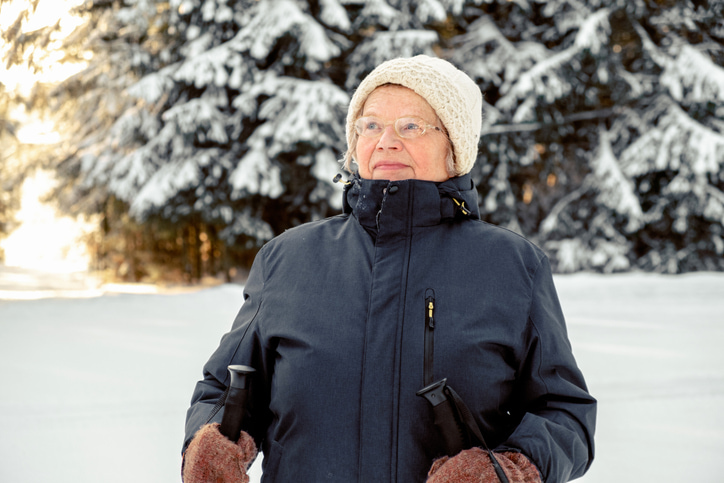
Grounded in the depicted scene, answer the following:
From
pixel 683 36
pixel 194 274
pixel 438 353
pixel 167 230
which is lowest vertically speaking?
pixel 194 274

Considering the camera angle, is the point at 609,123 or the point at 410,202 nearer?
the point at 410,202

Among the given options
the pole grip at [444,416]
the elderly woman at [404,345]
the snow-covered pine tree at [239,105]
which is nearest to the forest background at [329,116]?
the snow-covered pine tree at [239,105]

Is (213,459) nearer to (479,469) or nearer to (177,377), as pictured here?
(479,469)

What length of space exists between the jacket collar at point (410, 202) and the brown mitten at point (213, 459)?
59 cm

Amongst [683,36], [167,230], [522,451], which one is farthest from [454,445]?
[683,36]

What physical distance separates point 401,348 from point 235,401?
0.39 metres

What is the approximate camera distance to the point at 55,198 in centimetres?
1214

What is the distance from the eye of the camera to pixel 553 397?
1327 mm

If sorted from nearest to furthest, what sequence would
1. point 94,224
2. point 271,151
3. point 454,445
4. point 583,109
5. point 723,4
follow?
point 454,445 < point 271,151 < point 723,4 < point 583,109 < point 94,224

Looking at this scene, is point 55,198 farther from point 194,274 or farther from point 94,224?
point 194,274

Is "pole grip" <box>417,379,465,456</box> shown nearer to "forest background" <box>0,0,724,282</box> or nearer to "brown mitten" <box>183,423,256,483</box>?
"brown mitten" <box>183,423,256,483</box>

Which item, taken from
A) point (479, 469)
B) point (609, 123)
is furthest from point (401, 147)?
point (609, 123)

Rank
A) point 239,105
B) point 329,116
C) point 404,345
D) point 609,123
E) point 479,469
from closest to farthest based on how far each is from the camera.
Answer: point 479,469 → point 404,345 → point 329,116 → point 239,105 → point 609,123

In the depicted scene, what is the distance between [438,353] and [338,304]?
25 centimetres
